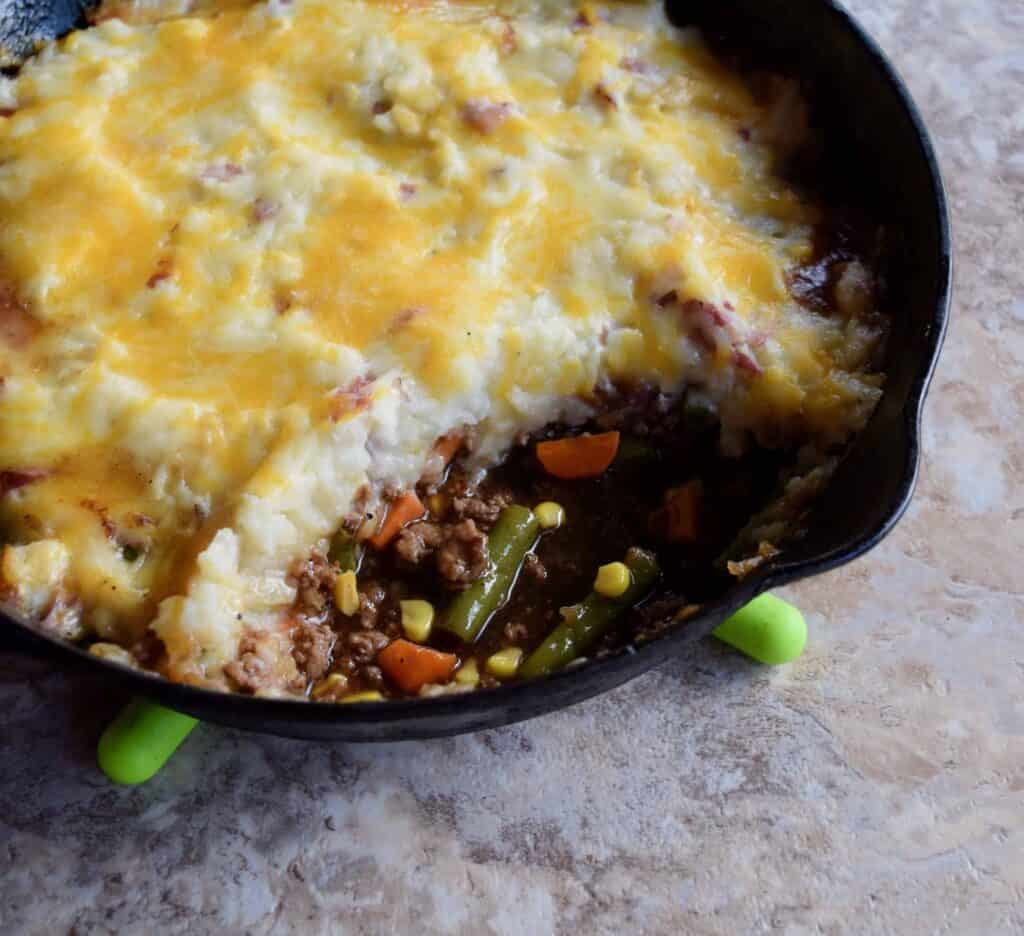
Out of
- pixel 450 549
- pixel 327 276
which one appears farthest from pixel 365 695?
pixel 327 276

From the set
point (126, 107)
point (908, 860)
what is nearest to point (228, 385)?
point (126, 107)

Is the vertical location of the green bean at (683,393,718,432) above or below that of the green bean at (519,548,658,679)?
above

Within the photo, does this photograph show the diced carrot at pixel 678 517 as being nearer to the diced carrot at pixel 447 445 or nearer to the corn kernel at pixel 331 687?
the diced carrot at pixel 447 445

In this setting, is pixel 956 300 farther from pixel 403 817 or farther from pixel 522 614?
pixel 403 817

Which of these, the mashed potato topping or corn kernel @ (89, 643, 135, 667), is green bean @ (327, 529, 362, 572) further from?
corn kernel @ (89, 643, 135, 667)

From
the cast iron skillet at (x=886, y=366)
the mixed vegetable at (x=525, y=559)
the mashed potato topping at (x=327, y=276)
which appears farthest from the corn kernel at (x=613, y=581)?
the mashed potato topping at (x=327, y=276)

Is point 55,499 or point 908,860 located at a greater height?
point 55,499

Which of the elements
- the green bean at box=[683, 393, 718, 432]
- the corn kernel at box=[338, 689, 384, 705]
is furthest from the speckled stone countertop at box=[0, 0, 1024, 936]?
the green bean at box=[683, 393, 718, 432]
